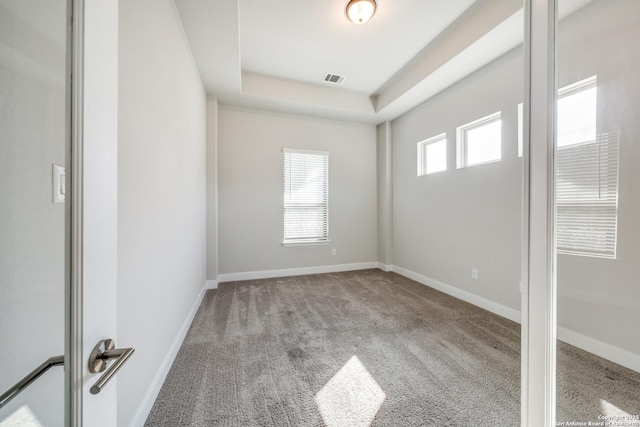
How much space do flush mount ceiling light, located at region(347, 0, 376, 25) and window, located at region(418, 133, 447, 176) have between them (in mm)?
1893

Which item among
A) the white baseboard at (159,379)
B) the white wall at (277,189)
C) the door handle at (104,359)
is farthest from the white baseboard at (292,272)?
the door handle at (104,359)

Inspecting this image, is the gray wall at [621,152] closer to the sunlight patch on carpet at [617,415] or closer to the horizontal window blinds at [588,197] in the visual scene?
the horizontal window blinds at [588,197]

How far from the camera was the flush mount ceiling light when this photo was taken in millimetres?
2178

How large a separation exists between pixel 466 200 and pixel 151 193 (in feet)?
11.1

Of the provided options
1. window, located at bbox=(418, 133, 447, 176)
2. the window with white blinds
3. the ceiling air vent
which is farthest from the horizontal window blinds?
the ceiling air vent

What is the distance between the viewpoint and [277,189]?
13.6 feet

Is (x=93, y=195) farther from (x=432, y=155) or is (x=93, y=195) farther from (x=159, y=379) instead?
(x=432, y=155)

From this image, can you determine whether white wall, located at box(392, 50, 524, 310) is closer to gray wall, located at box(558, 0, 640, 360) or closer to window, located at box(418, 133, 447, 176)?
window, located at box(418, 133, 447, 176)

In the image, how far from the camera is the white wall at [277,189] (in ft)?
12.8

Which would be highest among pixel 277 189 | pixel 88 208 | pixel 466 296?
pixel 277 189

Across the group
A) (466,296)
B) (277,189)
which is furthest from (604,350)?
(277,189)

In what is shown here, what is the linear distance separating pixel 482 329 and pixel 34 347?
3.02 m

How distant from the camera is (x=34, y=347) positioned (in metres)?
0.56

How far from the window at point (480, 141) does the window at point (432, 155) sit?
0.83ft
